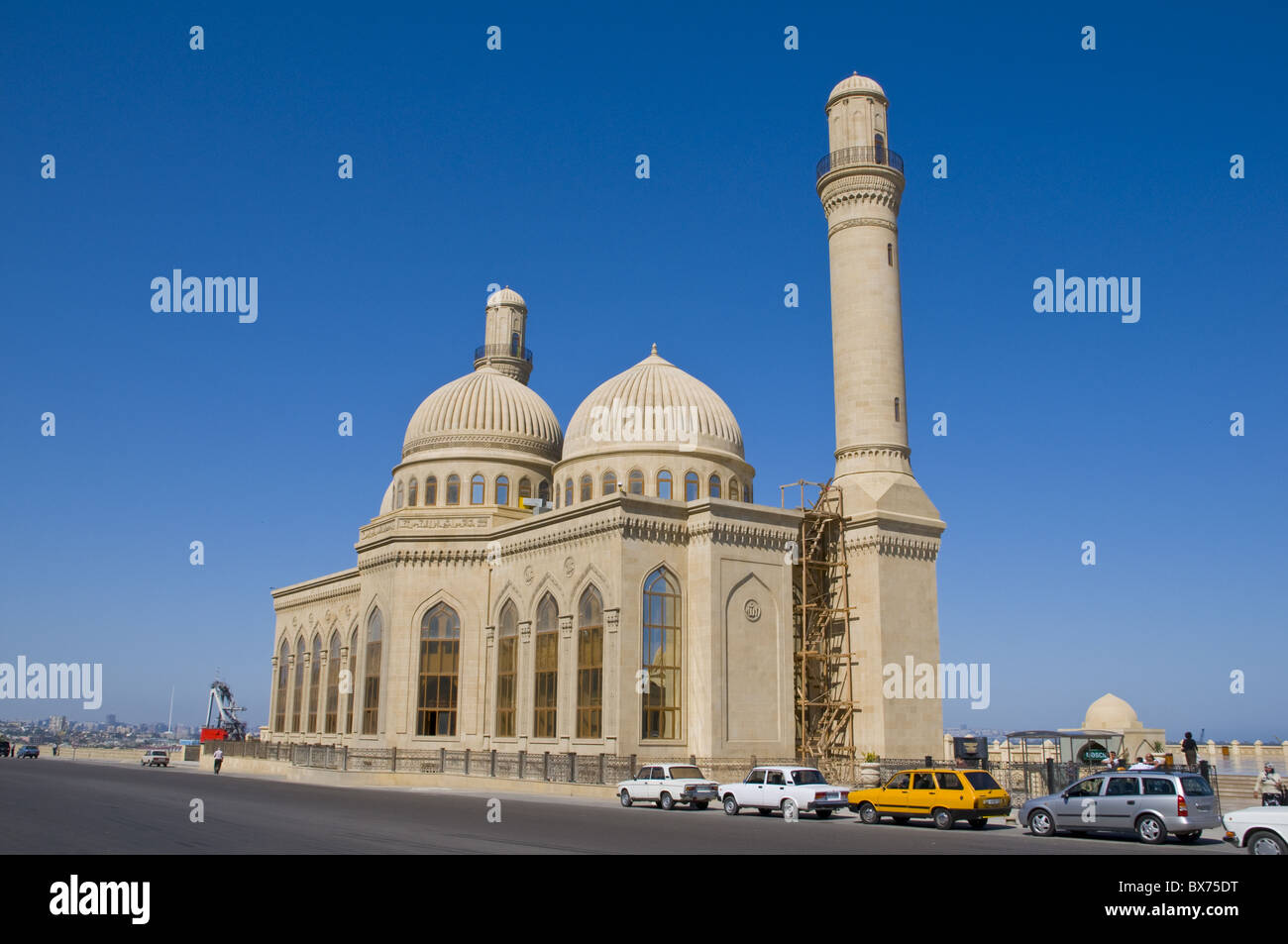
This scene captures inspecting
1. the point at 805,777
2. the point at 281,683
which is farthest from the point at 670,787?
the point at 281,683

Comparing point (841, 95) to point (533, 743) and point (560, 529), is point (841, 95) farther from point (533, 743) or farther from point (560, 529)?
point (533, 743)

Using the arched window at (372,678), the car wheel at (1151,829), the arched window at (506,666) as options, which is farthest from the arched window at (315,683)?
the car wheel at (1151,829)

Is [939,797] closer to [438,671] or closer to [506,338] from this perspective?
[438,671]

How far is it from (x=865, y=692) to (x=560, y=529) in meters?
12.4

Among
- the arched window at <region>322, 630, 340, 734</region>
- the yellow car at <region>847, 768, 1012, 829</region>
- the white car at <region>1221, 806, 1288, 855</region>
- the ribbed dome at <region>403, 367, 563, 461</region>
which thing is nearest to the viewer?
the white car at <region>1221, 806, 1288, 855</region>

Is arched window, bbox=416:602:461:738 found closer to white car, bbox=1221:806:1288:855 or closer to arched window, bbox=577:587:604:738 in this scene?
arched window, bbox=577:587:604:738

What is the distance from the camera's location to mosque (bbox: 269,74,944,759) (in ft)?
120

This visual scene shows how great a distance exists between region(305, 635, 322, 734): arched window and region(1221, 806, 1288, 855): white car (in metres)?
45.4

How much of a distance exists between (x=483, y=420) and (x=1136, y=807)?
3438 cm

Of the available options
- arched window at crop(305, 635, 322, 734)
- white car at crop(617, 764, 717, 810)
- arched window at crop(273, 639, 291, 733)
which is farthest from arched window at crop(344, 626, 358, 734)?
white car at crop(617, 764, 717, 810)

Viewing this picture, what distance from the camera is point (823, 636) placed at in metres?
40.0
